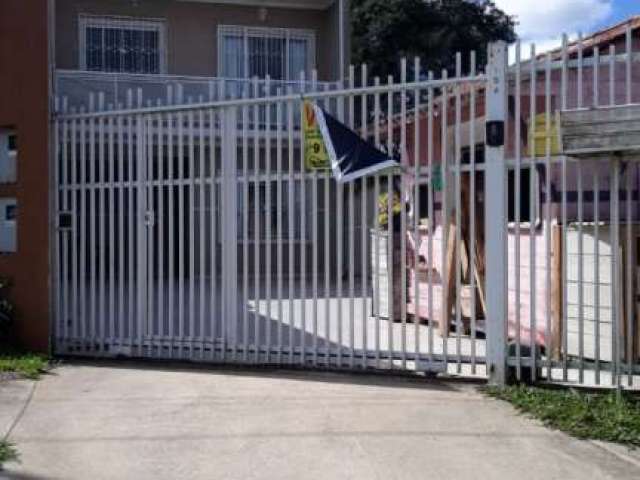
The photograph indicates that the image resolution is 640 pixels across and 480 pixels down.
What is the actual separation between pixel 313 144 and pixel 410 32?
27.1 m

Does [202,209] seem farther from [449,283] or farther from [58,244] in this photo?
[449,283]

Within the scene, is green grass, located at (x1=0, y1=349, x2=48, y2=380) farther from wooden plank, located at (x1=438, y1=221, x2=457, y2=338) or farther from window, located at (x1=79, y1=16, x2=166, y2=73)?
window, located at (x1=79, y1=16, x2=166, y2=73)

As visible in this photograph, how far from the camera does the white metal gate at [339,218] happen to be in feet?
22.6

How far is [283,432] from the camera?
19.4 feet

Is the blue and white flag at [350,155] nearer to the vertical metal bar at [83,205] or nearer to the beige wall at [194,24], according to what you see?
the vertical metal bar at [83,205]

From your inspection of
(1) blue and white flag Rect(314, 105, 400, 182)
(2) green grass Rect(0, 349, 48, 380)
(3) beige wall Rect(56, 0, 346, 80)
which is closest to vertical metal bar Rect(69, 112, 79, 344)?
(2) green grass Rect(0, 349, 48, 380)

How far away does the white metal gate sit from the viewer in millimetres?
6879

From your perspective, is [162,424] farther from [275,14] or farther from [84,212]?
[275,14]

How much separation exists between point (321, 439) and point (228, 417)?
0.86 m

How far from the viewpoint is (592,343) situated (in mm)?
7160

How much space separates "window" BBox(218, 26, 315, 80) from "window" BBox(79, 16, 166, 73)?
53.7 inches

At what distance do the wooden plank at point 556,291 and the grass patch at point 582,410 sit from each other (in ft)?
1.35

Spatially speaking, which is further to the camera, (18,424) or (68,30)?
(68,30)

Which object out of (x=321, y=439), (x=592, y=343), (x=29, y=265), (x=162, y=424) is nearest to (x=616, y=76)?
(x=592, y=343)
